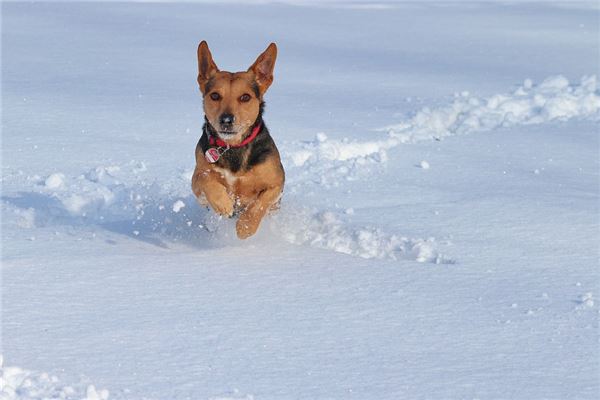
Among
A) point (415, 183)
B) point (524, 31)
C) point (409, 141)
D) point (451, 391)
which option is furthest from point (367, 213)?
point (524, 31)

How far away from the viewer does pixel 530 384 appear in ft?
8.98

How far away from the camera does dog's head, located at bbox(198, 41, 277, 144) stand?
4.37 metres

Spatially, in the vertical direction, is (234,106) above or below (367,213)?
above

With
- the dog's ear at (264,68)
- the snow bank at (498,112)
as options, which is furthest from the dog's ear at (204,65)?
the snow bank at (498,112)

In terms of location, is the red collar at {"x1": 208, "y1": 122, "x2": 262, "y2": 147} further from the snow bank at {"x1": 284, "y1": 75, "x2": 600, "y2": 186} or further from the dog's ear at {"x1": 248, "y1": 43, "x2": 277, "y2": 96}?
the snow bank at {"x1": 284, "y1": 75, "x2": 600, "y2": 186}

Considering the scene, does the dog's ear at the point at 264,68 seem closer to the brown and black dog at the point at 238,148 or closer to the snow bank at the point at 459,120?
the brown and black dog at the point at 238,148

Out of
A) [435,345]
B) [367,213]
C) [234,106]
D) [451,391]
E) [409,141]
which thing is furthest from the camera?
[409,141]

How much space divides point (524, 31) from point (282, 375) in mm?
10001

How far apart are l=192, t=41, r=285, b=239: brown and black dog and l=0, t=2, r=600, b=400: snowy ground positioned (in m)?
0.21

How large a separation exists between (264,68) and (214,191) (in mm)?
654

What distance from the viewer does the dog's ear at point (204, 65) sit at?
179 inches

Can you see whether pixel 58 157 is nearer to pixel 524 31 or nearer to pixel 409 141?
pixel 409 141

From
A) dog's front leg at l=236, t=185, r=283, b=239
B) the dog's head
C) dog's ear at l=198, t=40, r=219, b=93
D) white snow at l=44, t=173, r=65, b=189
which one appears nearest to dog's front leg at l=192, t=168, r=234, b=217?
dog's front leg at l=236, t=185, r=283, b=239

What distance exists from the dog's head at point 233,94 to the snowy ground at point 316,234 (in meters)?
0.54
